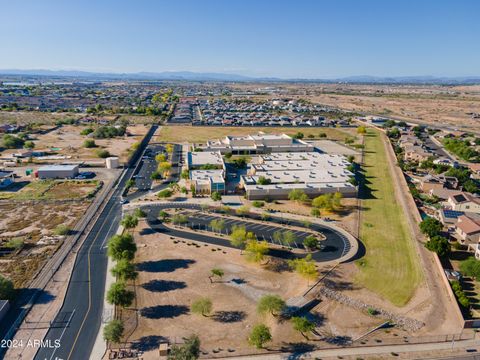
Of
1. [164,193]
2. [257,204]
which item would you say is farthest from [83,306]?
[257,204]

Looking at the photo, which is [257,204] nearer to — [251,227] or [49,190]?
[251,227]

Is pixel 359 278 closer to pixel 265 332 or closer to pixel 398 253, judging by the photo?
pixel 398 253

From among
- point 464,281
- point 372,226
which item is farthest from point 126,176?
point 464,281

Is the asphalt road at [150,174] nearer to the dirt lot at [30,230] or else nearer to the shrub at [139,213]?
the shrub at [139,213]

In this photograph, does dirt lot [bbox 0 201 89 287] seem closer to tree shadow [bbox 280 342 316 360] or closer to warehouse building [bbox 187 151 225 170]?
warehouse building [bbox 187 151 225 170]

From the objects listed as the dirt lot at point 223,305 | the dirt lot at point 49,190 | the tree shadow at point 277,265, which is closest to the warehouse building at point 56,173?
the dirt lot at point 49,190
